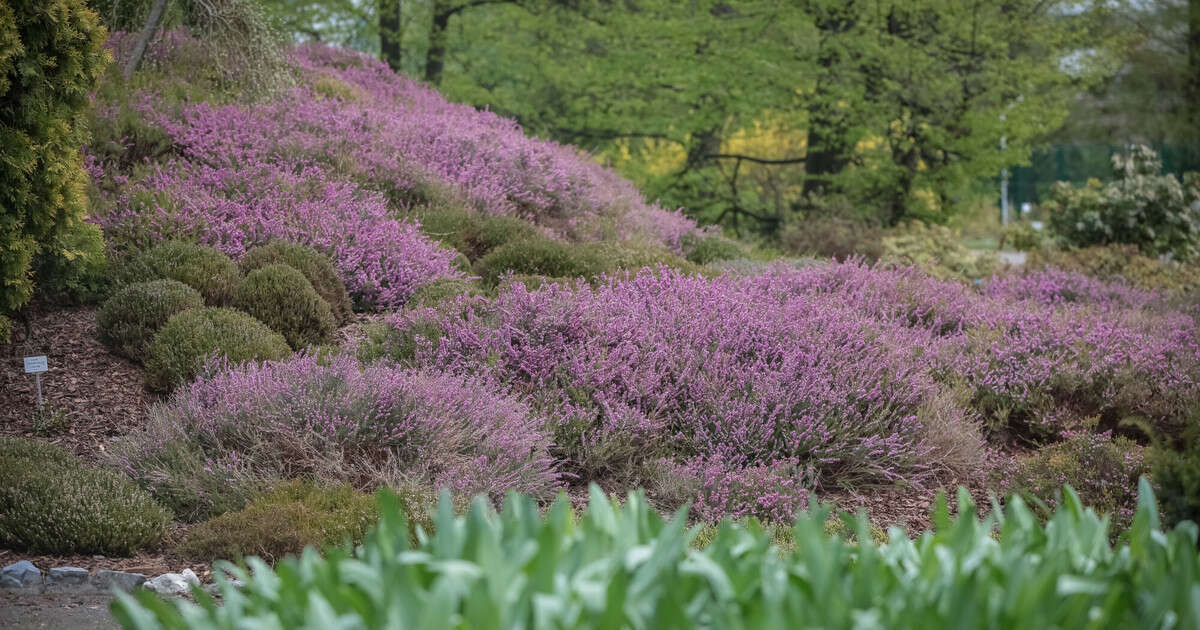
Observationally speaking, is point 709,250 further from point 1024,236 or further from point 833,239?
point 1024,236

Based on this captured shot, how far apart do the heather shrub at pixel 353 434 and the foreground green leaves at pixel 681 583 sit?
2564 mm

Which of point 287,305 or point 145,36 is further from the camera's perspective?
point 145,36

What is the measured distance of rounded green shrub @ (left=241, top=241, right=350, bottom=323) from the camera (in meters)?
7.24

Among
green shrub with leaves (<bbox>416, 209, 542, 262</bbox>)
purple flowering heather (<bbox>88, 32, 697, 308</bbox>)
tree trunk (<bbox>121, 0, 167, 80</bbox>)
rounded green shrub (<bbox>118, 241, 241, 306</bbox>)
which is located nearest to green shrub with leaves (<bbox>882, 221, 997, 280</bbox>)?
purple flowering heather (<bbox>88, 32, 697, 308</bbox>)

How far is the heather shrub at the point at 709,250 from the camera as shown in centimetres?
1034

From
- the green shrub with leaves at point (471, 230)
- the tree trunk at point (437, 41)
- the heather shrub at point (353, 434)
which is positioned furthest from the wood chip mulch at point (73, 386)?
the tree trunk at point (437, 41)

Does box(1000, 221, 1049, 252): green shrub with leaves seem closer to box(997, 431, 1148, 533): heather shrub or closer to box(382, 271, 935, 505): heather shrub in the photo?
box(382, 271, 935, 505): heather shrub

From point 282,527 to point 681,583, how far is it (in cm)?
256

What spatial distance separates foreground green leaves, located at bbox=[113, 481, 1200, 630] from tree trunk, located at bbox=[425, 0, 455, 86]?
14.2m

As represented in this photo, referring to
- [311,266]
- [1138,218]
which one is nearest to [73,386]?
[311,266]

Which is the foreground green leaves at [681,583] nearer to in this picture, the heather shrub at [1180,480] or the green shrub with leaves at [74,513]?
the heather shrub at [1180,480]

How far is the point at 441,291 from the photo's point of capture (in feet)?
23.2

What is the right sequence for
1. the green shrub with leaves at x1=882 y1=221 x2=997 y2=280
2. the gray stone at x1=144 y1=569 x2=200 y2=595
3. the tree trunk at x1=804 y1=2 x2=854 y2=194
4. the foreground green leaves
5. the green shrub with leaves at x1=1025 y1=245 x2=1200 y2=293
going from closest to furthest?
1. the foreground green leaves
2. the gray stone at x1=144 y1=569 x2=200 y2=595
3. the green shrub with leaves at x1=1025 y1=245 x2=1200 y2=293
4. the green shrub with leaves at x1=882 y1=221 x2=997 y2=280
5. the tree trunk at x1=804 y1=2 x2=854 y2=194

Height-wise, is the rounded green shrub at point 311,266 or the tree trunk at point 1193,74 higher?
the tree trunk at point 1193,74
